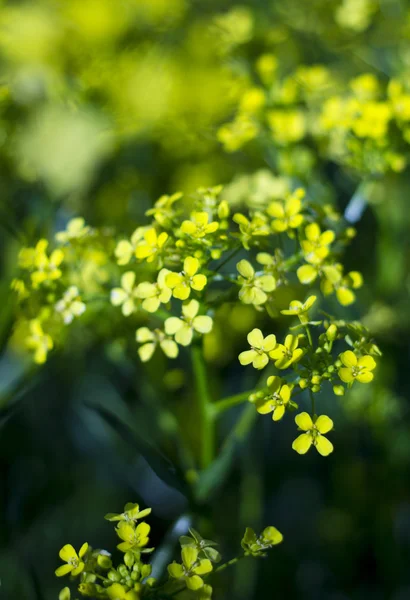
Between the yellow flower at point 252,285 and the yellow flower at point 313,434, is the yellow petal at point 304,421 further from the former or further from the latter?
the yellow flower at point 252,285

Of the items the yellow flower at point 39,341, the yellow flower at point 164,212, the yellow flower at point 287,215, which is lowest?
the yellow flower at point 287,215

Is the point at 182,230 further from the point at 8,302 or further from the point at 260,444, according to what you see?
the point at 260,444

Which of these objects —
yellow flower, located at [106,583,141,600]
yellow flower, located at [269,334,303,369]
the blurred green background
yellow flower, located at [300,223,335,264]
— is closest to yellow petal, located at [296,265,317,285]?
yellow flower, located at [300,223,335,264]

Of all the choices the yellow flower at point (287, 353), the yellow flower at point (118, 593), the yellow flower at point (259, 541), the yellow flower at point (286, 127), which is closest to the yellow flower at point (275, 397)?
the yellow flower at point (287, 353)

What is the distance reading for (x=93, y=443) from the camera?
143cm

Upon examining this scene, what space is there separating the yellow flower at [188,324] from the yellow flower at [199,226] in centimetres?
9

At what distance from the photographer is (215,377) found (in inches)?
49.4

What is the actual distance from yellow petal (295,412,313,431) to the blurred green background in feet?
1.20

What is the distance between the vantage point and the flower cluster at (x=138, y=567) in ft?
2.08

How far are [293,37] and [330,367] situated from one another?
1.08m

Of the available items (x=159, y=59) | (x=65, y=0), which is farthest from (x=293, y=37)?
(x=65, y=0)

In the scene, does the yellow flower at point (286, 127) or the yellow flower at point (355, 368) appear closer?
the yellow flower at point (355, 368)

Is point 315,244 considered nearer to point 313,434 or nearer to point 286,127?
point 313,434

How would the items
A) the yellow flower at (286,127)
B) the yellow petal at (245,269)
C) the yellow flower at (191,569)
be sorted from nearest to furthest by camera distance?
the yellow flower at (191,569) < the yellow petal at (245,269) < the yellow flower at (286,127)
